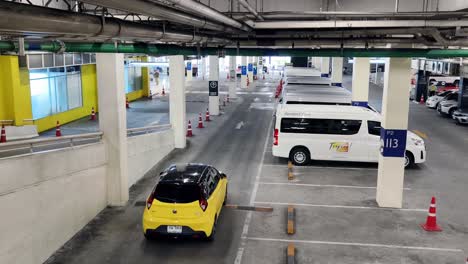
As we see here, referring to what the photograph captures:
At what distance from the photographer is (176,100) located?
62.5ft

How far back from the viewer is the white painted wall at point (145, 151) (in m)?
14.1

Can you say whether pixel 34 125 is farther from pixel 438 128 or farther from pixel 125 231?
pixel 438 128

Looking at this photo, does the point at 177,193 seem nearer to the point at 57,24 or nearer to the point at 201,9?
the point at 201,9

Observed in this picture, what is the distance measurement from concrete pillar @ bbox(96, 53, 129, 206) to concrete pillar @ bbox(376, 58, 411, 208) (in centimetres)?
699

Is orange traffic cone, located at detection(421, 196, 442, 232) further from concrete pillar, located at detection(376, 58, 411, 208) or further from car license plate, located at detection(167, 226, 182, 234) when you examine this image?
car license plate, located at detection(167, 226, 182, 234)

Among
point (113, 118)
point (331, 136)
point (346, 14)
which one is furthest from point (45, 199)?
point (331, 136)

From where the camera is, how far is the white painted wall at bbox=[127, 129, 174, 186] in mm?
14072

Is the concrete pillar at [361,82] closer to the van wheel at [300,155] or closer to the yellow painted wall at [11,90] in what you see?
the van wheel at [300,155]

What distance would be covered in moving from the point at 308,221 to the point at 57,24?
8095 mm

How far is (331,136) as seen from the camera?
1619cm

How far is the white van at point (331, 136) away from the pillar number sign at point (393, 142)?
13.0ft

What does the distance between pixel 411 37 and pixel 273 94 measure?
2860 cm

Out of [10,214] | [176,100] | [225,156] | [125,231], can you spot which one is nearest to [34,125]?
[176,100]

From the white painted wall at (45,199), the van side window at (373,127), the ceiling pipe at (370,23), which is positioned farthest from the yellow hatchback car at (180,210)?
the van side window at (373,127)
